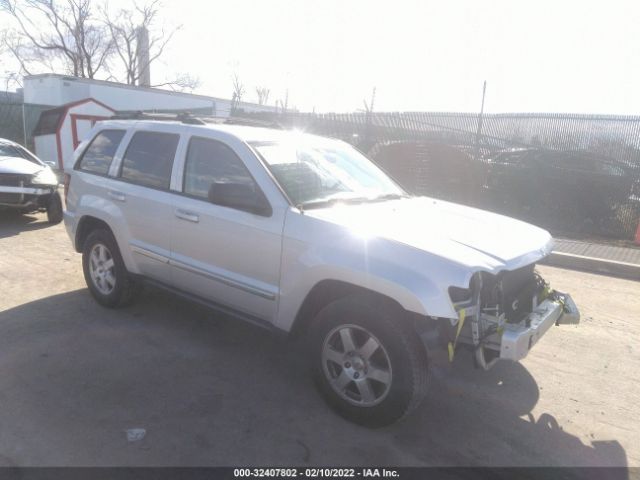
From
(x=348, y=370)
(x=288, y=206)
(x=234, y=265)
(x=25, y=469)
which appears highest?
(x=288, y=206)

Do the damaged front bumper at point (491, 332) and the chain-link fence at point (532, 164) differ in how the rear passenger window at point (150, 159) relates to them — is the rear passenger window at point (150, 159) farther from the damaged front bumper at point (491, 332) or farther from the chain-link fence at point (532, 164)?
the chain-link fence at point (532, 164)

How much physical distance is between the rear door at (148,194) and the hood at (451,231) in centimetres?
149

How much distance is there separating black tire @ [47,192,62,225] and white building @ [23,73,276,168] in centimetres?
363

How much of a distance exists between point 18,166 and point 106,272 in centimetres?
497

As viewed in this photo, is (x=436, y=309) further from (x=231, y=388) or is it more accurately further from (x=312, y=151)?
(x=312, y=151)

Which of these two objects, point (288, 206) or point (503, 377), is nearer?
point (288, 206)

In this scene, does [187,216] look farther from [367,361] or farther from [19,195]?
[19,195]

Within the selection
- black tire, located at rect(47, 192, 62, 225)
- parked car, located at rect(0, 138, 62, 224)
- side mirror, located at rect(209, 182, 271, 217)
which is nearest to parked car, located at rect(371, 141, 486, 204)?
black tire, located at rect(47, 192, 62, 225)

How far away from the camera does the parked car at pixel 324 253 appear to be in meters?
2.81

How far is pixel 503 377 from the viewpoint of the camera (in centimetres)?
379

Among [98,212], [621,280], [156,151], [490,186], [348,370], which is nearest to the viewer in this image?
[348,370]

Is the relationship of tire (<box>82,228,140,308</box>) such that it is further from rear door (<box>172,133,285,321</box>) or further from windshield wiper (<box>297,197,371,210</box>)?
windshield wiper (<box>297,197,371,210</box>)

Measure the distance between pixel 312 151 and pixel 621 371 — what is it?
3113 mm

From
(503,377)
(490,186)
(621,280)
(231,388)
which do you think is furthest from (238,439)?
(490,186)
